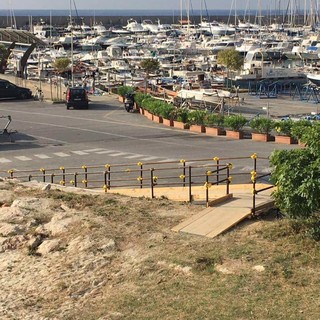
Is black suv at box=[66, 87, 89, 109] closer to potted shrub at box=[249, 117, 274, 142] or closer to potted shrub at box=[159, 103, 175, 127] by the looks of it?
potted shrub at box=[159, 103, 175, 127]

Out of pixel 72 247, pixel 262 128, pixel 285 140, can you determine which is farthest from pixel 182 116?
pixel 72 247

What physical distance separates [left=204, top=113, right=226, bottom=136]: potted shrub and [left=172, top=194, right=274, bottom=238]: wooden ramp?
16033 mm

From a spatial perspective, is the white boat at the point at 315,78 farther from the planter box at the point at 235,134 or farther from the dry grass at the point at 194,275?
the dry grass at the point at 194,275

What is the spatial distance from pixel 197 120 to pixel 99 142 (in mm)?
5484

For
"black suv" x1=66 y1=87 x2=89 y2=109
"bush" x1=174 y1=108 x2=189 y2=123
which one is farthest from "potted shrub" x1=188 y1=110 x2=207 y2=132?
"black suv" x1=66 y1=87 x2=89 y2=109

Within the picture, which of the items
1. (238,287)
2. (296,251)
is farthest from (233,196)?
(238,287)

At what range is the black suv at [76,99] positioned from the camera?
4153cm

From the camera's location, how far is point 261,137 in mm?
31094

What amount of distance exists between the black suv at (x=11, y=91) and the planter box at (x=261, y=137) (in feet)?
64.4

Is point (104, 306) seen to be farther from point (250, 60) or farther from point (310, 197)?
point (250, 60)

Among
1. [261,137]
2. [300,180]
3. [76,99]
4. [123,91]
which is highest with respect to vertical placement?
[300,180]

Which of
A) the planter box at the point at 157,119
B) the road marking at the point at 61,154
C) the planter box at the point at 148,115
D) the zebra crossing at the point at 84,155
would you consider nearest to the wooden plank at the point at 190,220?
the zebra crossing at the point at 84,155

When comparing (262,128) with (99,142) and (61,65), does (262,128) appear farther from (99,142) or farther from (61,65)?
(61,65)

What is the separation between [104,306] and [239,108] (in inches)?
1451
